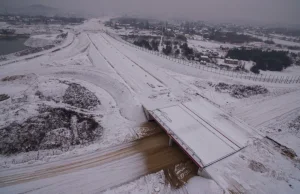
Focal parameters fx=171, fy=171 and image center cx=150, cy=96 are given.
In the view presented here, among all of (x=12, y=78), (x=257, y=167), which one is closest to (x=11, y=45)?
(x=12, y=78)

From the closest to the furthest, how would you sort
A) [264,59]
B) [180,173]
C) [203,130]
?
[180,173], [203,130], [264,59]

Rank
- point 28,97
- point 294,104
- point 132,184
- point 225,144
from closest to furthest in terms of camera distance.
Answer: point 132,184 → point 225,144 → point 28,97 → point 294,104

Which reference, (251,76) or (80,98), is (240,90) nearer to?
(251,76)

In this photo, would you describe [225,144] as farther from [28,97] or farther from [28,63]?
[28,63]

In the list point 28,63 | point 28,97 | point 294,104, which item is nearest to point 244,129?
point 294,104

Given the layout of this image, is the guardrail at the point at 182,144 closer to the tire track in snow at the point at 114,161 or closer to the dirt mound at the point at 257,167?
the tire track in snow at the point at 114,161

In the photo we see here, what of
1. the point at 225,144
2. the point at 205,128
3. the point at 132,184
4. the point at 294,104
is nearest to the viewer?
Answer: the point at 132,184
